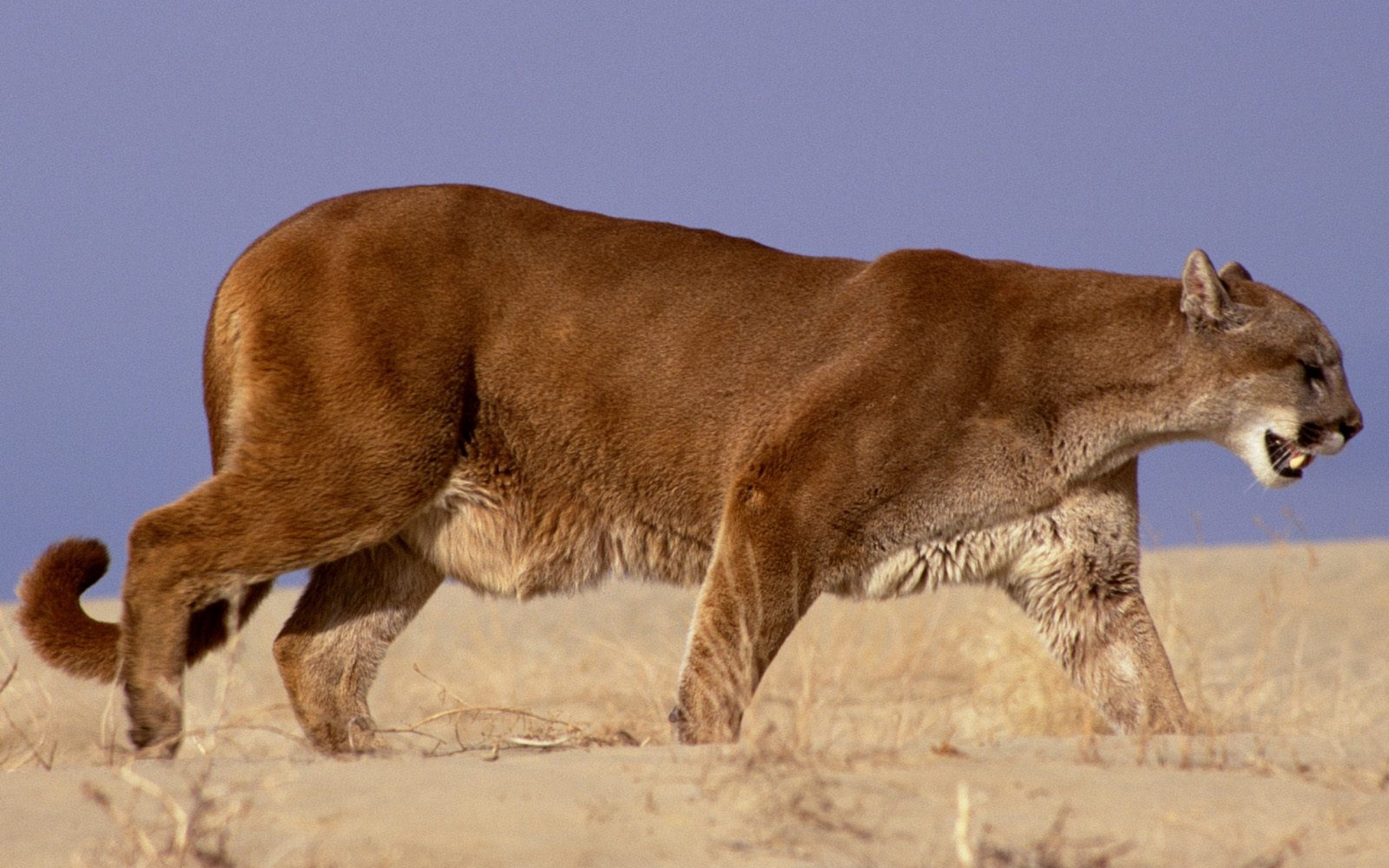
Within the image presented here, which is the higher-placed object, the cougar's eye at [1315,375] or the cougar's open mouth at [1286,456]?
the cougar's eye at [1315,375]

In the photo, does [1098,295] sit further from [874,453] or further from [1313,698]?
[1313,698]

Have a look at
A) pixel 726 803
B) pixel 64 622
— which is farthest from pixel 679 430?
pixel 726 803

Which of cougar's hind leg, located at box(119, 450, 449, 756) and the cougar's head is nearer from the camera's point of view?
cougar's hind leg, located at box(119, 450, 449, 756)

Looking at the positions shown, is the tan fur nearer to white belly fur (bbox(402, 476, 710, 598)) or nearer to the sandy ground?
white belly fur (bbox(402, 476, 710, 598))

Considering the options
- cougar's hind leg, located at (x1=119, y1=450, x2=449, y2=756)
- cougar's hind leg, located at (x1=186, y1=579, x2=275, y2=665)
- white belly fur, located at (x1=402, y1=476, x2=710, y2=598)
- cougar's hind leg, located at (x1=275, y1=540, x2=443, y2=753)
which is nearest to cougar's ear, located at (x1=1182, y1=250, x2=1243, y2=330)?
white belly fur, located at (x1=402, y1=476, x2=710, y2=598)

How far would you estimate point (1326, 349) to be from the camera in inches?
210

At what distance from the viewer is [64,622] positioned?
508 centimetres

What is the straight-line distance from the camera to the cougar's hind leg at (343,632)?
5441 mm

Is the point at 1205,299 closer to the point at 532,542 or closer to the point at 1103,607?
the point at 1103,607

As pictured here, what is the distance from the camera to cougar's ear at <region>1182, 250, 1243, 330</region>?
5.23m

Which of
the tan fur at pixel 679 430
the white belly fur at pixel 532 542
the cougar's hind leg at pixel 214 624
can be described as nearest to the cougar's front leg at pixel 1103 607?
the tan fur at pixel 679 430

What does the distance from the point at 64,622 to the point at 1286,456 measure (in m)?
4.00

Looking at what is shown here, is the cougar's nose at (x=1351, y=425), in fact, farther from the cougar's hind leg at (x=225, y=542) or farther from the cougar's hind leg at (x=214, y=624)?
the cougar's hind leg at (x=214, y=624)

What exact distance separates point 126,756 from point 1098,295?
11.1 ft
